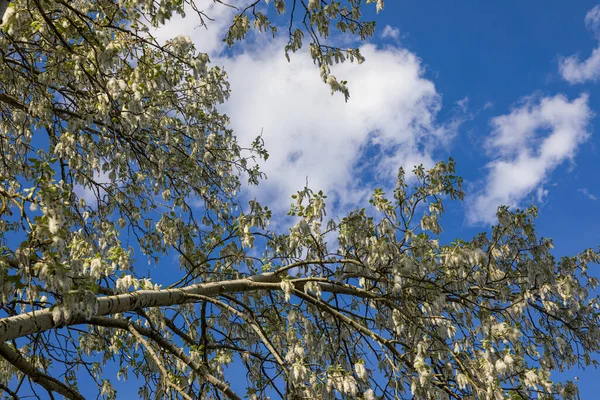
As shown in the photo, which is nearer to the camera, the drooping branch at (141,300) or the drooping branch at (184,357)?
the drooping branch at (141,300)

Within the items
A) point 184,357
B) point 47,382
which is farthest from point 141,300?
point 47,382

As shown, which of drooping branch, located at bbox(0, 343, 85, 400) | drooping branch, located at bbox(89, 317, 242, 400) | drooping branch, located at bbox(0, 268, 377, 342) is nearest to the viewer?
drooping branch, located at bbox(0, 268, 377, 342)

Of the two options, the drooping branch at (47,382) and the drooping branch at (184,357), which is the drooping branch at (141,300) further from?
the drooping branch at (47,382)

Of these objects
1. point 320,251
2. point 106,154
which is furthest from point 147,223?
point 320,251

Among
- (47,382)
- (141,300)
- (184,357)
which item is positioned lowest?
(47,382)

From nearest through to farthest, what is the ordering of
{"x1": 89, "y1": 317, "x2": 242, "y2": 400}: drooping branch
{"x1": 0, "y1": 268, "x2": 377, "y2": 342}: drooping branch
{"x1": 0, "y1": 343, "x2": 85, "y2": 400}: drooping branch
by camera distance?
{"x1": 0, "y1": 268, "x2": 377, "y2": 342}: drooping branch < {"x1": 0, "y1": 343, "x2": 85, "y2": 400}: drooping branch < {"x1": 89, "y1": 317, "x2": 242, "y2": 400}: drooping branch

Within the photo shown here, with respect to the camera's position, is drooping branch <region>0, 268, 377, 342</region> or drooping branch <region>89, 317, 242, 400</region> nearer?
drooping branch <region>0, 268, 377, 342</region>

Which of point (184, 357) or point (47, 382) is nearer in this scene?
point (47, 382)

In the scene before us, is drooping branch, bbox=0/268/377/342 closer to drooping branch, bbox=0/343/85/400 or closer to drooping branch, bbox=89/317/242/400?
drooping branch, bbox=89/317/242/400

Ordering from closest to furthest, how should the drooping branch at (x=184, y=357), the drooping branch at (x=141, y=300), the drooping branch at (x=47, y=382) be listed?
the drooping branch at (x=141, y=300) < the drooping branch at (x=47, y=382) < the drooping branch at (x=184, y=357)

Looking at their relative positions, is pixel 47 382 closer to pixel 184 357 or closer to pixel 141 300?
pixel 141 300

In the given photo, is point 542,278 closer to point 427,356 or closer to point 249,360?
point 427,356

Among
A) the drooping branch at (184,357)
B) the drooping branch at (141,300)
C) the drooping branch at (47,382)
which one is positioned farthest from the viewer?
the drooping branch at (184,357)

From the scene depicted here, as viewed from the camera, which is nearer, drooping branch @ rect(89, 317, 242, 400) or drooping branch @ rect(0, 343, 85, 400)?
drooping branch @ rect(0, 343, 85, 400)
